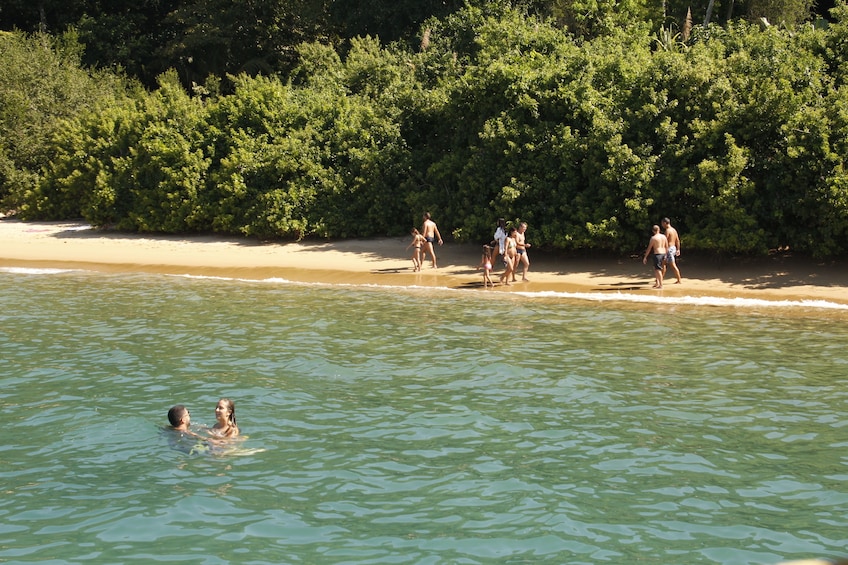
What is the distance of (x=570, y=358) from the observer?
15.4 metres

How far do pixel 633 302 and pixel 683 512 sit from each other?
39.2 ft

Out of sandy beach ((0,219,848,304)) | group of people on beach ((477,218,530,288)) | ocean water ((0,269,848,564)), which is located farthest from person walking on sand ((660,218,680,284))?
group of people on beach ((477,218,530,288))

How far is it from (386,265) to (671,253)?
312 inches

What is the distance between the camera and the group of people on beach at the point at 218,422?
11188 millimetres

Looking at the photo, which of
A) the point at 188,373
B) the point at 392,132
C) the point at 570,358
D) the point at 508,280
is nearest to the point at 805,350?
the point at 570,358

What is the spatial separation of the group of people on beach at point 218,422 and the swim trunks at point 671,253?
13.1m

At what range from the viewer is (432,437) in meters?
11.3

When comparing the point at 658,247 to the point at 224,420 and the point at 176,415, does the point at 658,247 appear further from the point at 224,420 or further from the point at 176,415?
the point at 176,415

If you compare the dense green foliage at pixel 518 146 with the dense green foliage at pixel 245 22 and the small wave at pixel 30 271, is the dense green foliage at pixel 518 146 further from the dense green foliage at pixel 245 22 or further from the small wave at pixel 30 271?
the dense green foliage at pixel 245 22

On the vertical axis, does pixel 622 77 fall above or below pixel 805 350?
above

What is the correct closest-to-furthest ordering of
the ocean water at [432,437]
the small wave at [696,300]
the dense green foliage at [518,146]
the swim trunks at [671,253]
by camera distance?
the ocean water at [432,437]
the small wave at [696,300]
the swim trunks at [671,253]
the dense green foliage at [518,146]

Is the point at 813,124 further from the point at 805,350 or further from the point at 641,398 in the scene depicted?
the point at 641,398

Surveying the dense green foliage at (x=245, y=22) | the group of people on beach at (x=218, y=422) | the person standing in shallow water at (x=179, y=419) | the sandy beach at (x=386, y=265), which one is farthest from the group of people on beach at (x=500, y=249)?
the dense green foliage at (x=245, y=22)

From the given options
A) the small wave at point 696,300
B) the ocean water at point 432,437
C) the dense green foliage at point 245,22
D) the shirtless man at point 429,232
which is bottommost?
the ocean water at point 432,437
